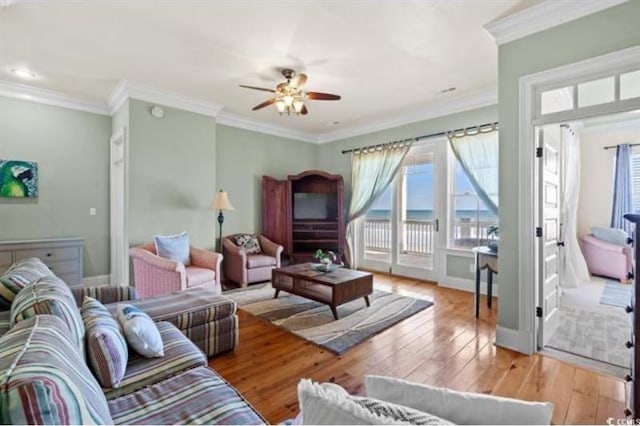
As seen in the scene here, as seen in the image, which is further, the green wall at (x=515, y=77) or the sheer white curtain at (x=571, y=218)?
the sheer white curtain at (x=571, y=218)

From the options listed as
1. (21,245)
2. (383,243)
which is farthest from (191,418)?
(383,243)

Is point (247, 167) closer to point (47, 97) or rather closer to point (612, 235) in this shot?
point (47, 97)

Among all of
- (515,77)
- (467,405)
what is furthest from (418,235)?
(467,405)

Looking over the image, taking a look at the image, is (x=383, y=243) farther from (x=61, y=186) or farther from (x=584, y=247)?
(x=61, y=186)

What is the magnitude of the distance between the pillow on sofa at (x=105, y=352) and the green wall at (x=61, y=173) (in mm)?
3730

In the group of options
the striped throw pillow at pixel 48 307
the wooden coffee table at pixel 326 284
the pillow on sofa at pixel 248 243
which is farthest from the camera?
the pillow on sofa at pixel 248 243

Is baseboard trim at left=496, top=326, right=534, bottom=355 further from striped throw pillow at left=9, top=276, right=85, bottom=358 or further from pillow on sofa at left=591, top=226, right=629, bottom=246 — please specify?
pillow on sofa at left=591, top=226, right=629, bottom=246

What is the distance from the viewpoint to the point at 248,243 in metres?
5.27

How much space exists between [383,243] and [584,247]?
3.34m

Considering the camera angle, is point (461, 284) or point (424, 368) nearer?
point (424, 368)

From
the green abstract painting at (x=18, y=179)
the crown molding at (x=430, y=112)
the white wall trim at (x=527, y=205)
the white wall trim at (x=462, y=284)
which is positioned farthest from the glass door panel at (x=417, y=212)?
the green abstract painting at (x=18, y=179)

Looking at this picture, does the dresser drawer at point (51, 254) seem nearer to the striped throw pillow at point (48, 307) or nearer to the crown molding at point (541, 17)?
the striped throw pillow at point (48, 307)

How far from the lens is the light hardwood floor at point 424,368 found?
76.3 inches

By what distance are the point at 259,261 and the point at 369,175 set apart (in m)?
2.52
